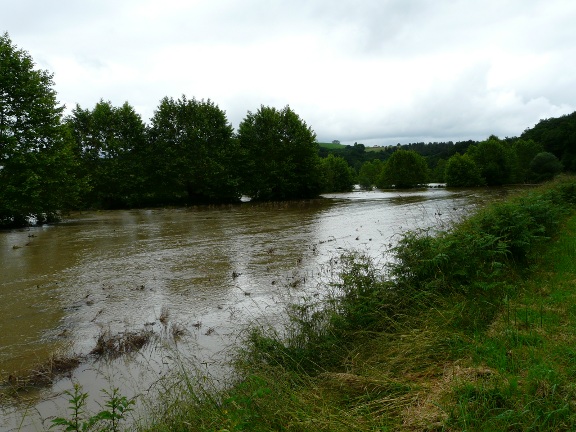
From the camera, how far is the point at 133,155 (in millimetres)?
44156

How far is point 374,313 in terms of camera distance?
6215 mm

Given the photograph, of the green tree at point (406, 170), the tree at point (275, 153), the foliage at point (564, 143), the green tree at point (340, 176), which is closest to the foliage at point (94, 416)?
the tree at point (275, 153)

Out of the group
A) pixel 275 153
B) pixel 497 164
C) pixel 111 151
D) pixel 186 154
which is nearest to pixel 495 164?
pixel 497 164

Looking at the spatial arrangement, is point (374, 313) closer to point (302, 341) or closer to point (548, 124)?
point (302, 341)

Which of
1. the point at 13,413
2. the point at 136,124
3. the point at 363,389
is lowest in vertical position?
the point at 13,413

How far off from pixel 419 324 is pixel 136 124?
144 ft

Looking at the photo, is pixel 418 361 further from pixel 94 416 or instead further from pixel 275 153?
pixel 275 153

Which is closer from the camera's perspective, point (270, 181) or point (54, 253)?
point (54, 253)

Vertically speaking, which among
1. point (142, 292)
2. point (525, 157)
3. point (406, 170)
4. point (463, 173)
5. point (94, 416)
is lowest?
point (142, 292)

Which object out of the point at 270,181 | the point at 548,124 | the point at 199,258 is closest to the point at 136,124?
the point at 270,181

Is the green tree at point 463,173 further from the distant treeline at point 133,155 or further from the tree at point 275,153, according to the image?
the tree at point 275,153

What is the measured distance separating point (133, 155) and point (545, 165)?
71.5m

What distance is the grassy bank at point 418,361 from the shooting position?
11.8ft

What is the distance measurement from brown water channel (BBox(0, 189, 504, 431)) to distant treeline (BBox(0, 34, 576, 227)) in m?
7.63
